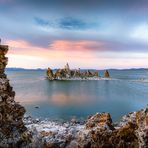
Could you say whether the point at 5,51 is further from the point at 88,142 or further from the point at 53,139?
the point at 53,139

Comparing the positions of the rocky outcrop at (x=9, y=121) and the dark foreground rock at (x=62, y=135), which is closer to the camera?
the rocky outcrop at (x=9, y=121)

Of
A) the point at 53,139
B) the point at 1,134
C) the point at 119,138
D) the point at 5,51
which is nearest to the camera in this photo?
the point at 1,134

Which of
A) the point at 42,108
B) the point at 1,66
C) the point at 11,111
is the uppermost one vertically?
the point at 1,66

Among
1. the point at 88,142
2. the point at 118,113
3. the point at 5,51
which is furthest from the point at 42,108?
the point at 5,51

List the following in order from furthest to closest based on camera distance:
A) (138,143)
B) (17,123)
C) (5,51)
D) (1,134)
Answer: (138,143)
(5,51)
(17,123)
(1,134)

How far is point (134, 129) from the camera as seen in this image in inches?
1075

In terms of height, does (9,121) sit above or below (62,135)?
above

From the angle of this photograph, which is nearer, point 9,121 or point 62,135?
point 9,121

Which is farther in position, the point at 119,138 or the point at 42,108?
the point at 42,108

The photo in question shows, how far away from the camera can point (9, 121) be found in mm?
19953

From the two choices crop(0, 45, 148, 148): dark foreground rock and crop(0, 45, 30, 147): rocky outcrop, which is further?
crop(0, 45, 148, 148): dark foreground rock

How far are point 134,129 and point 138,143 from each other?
2.19 m

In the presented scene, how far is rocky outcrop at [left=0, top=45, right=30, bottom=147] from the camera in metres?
19.3

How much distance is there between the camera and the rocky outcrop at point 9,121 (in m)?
19.3
